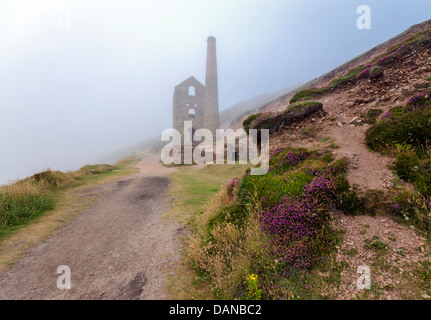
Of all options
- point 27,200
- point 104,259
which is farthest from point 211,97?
point 104,259

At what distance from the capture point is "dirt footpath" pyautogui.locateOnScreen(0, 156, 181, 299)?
14.3 ft

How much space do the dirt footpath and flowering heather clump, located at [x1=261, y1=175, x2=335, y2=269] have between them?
295 cm

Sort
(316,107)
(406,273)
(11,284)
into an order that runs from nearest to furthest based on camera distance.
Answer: (406,273)
(11,284)
(316,107)

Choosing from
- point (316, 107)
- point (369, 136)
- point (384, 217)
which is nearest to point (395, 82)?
point (316, 107)

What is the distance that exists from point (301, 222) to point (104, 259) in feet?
19.4

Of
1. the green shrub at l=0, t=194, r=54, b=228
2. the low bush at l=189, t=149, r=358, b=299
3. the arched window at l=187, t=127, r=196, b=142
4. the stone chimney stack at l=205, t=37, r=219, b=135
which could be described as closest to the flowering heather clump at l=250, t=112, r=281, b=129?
the low bush at l=189, t=149, r=358, b=299

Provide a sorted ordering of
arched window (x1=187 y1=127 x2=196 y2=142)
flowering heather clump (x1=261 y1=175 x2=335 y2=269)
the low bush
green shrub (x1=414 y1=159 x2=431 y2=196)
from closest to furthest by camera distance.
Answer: the low bush, flowering heather clump (x1=261 y1=175 x2=335 y2=269), green shrub (x1=414 y1=159 x2=431 y2=196), arched window (x1=187 y1=127 x2=196 y2=142)

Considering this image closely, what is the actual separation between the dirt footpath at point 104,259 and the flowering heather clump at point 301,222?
2.95 metres

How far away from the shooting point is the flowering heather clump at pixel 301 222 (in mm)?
4074

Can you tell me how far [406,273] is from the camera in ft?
10.7

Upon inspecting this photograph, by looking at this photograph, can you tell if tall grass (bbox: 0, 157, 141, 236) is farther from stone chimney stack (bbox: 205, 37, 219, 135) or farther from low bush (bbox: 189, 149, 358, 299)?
stone chimney stack (bbox: 205, 37, 219, 135)

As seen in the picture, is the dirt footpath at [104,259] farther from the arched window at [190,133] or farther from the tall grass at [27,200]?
the arched window at [190,133]

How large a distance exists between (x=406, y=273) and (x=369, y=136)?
18.0 ft
